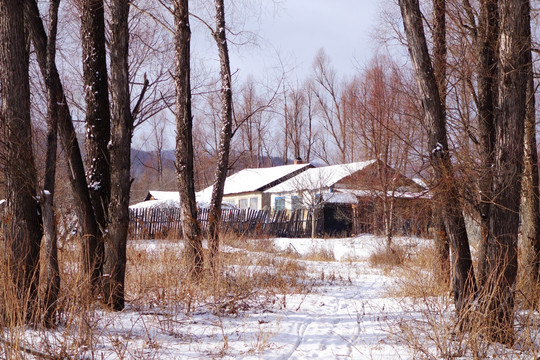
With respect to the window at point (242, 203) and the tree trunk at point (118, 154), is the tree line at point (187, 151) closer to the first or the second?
the tree trunk at point (118, 154)

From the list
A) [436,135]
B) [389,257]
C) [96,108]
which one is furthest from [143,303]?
[389,257]

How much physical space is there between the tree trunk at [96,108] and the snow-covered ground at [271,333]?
1517mm

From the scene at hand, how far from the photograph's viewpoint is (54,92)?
532 cm

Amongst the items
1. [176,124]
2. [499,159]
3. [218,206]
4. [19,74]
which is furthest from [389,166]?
[19,74]

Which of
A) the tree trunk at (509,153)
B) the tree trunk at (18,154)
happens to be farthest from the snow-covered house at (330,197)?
the tree trunk at (18,154)

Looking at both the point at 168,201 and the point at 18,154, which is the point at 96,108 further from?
the point at 168,201

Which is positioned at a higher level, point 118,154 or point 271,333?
point 118,154

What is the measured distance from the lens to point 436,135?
5.06 metres

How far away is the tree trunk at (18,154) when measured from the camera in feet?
15.4

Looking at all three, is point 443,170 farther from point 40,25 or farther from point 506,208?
point 40,25

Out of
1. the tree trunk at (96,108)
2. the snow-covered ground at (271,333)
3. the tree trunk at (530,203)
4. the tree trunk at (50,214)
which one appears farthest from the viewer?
the tree trunk at (530,203)

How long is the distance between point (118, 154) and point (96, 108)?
106cm

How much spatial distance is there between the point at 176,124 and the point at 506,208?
5.09 metres

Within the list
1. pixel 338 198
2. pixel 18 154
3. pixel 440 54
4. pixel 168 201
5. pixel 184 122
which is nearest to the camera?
pixel 18 154
